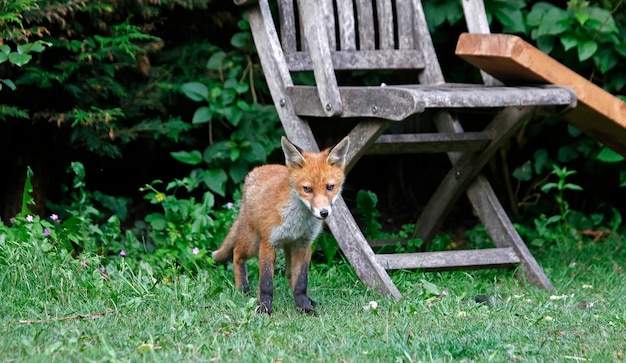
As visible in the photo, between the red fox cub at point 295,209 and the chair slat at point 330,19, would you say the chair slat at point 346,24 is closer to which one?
the chair slat at point 330,19

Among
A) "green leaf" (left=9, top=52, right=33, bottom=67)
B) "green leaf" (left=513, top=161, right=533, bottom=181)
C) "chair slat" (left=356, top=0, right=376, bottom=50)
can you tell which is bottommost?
"green leaf" (left=513, top=161, right=533, bottom=181)

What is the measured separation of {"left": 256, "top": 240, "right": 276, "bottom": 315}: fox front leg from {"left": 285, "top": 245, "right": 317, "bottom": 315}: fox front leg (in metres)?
0.13

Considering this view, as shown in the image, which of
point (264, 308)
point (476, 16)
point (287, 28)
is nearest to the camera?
point (264, 308)

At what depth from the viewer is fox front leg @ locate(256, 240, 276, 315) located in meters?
4.66

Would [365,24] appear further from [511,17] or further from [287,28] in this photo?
[511,17]

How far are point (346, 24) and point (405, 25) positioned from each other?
45 cm

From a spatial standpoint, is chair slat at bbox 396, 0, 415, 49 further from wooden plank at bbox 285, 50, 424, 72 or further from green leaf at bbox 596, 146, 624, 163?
green leaf at bbox 596, 146, 624, 163

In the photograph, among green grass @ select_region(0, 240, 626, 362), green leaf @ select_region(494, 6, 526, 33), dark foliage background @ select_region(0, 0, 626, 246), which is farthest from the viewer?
green leaf @ select_region(494, 6, 526, 33)

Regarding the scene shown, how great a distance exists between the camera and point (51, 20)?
214 inches

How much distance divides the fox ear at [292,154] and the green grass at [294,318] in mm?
754

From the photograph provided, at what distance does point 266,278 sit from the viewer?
4742 mm

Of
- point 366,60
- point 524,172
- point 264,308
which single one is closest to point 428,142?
point 366,60

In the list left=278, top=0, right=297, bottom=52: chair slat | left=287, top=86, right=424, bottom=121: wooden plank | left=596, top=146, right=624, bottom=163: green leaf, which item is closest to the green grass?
left=287, top=86, right=424, bottom=121: wooden plank

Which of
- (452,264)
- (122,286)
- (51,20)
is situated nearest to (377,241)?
(452,264)
